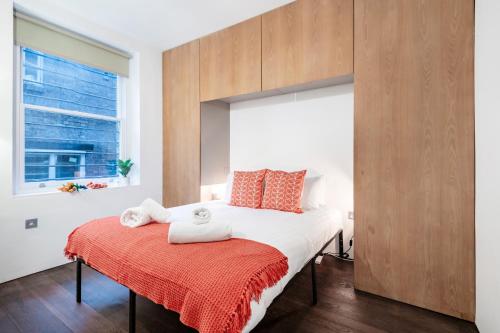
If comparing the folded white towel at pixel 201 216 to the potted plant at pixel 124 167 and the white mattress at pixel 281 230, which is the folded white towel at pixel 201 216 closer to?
the white mattress at pixel 281 230

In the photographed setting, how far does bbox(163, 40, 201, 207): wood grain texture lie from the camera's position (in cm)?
324

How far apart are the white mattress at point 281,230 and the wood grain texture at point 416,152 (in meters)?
0.36

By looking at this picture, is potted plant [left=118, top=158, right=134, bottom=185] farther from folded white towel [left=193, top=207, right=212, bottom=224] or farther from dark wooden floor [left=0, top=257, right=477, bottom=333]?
folded white towel [left=193, top=207, right=212, bottom=224]

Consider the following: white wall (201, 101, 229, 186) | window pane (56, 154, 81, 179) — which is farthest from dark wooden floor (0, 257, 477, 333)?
white wall (201, 101, 229, 186)

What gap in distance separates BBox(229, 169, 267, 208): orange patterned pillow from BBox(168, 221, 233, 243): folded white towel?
42.2 inches

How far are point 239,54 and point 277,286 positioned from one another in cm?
239

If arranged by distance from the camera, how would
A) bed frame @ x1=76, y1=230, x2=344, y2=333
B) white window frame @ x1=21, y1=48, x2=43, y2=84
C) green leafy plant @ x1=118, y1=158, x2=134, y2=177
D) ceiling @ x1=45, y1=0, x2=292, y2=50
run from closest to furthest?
bed frame @ x1=76, y1=230, x2=344, y2=333 → ceiling @ x1=45, y1=0, x2=292, y2=50 → white window frame @ x1=21, y1=48, x2=43, y2=84 → green leafy plant @ x1=118, y1=158, x2=134, y2=177

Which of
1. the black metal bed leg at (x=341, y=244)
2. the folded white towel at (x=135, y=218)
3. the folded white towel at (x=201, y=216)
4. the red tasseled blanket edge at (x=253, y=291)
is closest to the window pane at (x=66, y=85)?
the folded white towel at (x=135, y=218)

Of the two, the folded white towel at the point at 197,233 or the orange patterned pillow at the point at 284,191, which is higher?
the orange patterned pillow at the point at 284,191

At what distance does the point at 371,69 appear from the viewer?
206 centimetres

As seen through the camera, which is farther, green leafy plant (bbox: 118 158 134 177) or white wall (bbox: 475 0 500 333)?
green leafy plant (bbox: 118 158 134 177)

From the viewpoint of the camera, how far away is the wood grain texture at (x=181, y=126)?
3240 mm

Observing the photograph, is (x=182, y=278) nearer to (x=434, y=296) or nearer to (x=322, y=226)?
(x=322, y=226)

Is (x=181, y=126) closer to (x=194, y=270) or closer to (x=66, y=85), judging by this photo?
(x=66, y=85)
